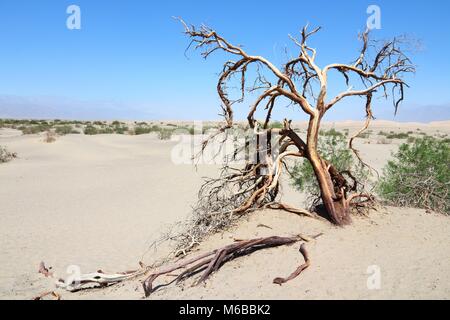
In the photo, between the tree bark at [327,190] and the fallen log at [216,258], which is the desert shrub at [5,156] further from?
the tree bark at [327,190]

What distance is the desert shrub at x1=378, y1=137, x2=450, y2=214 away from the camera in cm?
624

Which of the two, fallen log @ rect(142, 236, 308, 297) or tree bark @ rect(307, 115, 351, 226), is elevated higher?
tree bark @ rect(307, 115, 351, 226)

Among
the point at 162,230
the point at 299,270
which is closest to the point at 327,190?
the point at 299,270

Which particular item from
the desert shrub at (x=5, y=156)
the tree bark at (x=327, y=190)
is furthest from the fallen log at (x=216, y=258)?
the desert shrub at (x=5, y=156)

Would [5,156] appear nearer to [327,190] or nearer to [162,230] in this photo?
[162,230]

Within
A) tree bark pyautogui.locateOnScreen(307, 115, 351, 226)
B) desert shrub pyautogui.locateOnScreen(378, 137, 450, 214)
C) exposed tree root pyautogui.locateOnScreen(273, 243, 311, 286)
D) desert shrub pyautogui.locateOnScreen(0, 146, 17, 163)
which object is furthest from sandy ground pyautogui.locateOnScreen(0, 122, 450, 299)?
desert shrub pyautogui.locateOnScreen(0, 146, 17, 163)

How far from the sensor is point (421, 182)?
6316 mm

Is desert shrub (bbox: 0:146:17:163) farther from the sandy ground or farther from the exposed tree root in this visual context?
the exposed tree root

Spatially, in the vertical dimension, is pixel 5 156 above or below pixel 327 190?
below

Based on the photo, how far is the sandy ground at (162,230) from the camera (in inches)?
142

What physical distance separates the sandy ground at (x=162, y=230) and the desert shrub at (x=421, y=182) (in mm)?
721

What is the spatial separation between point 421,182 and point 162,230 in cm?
487

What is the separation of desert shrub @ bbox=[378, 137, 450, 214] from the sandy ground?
2.37ft

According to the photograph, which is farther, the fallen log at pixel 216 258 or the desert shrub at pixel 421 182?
the desert shrub at pixel 421 182
